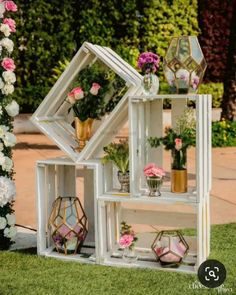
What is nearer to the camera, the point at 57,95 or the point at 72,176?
the point at 57,95

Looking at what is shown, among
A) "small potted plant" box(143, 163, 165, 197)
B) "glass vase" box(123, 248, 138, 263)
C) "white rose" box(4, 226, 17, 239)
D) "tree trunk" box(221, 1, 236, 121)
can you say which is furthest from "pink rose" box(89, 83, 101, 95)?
"tree trunk" box(221, 1, 236, 121)

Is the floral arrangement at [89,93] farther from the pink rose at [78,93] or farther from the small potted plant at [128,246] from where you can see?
the small potted plant at [128,246]

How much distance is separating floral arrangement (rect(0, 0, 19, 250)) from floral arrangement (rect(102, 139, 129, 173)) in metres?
0.83

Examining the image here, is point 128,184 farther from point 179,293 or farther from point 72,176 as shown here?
point 179,293

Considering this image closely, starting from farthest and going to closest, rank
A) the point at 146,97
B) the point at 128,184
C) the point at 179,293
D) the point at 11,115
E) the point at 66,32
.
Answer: the point at 66,32 → the point at 11,115 → the point at 128,184 → the point at 146,97 → the point at 179,293

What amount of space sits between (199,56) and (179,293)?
1670 millimetres

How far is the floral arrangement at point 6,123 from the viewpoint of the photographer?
16.1ft

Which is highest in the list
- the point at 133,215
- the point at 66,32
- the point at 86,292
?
the point at 66,32

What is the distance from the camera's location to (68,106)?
500cm

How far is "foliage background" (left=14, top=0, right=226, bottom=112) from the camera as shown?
12977 millimetres

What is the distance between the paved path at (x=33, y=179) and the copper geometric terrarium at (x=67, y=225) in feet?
2.97

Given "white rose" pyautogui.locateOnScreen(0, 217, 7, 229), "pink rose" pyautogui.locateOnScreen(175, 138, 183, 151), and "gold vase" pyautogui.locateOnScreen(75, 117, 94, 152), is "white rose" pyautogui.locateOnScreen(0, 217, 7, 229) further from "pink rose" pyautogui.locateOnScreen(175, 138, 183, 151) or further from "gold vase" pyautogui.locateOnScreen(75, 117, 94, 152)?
"pink rose" pyautogui.locateOnScreen(175, 138, 183, 151)

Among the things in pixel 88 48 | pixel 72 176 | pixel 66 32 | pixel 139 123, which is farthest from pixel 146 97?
pixel 66 32

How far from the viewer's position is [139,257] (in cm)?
482
